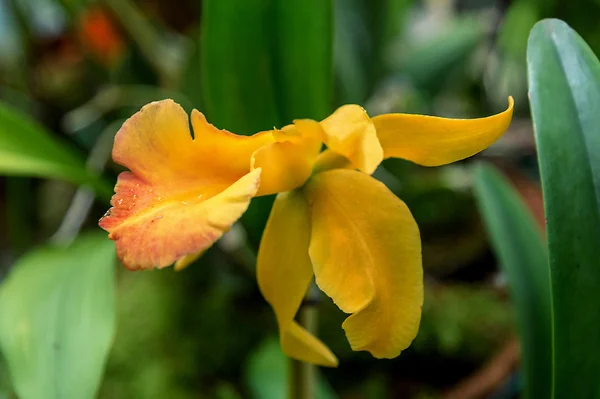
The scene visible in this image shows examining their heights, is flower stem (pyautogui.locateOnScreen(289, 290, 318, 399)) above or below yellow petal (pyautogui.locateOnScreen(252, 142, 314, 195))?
below

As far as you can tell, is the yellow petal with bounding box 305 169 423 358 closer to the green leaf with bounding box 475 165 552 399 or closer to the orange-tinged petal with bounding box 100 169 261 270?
the orange-tinged petal with bounding box 100 169 261 270

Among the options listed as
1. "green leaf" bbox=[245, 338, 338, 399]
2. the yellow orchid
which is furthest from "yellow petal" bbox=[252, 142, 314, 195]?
"green leaf" bbox=[245, 338, 338, 399]

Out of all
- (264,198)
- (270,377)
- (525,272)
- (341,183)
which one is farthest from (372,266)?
(270,377)

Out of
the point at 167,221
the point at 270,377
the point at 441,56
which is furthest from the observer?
the point at 441,56

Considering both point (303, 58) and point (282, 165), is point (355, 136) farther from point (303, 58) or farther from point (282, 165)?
point (303, 58)

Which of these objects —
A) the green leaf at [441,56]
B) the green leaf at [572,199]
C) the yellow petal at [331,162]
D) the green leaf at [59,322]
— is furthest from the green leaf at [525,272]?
the green leaf at [441,56]

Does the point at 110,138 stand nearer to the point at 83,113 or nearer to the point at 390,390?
the point at 83,113
